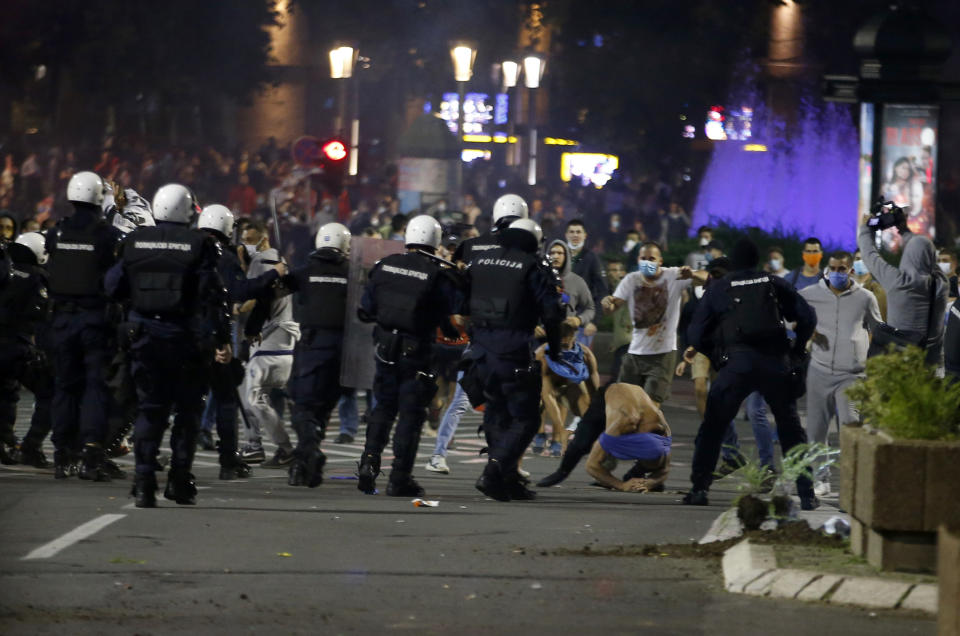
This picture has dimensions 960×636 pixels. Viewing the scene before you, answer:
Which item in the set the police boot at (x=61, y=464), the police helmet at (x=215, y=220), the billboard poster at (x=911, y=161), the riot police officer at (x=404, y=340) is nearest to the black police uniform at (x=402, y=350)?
the riot police officer at (x=404, y=340)

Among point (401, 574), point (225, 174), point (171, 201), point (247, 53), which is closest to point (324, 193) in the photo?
point (225, 174)

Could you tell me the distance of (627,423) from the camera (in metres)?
11.9

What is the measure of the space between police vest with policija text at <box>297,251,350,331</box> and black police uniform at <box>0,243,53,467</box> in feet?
5.86

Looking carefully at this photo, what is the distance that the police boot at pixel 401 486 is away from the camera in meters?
11.3

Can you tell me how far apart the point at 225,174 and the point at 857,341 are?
91.3 ft

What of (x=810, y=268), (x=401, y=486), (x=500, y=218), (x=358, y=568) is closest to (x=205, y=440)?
(x=500, y=218)

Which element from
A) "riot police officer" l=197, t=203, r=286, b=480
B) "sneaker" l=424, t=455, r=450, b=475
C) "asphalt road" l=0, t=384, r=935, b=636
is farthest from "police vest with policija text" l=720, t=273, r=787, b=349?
"riot police officer" l=197, t=203, r=286, b=480

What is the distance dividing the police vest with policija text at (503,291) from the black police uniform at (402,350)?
222 millimetres

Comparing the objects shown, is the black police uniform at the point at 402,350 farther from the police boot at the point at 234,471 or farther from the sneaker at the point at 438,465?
the sneaker at the point at 438,465

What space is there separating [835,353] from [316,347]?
3.36m

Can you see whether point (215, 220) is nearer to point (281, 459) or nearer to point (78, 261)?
point (78, 261)

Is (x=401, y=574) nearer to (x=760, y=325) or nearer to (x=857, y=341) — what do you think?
(x=760, y=325)

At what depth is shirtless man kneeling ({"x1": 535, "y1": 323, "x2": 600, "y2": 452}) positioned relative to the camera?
44.6ft

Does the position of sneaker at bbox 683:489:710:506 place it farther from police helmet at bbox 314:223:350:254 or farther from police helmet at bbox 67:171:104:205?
police helmet at bbox 67:171:104:205
